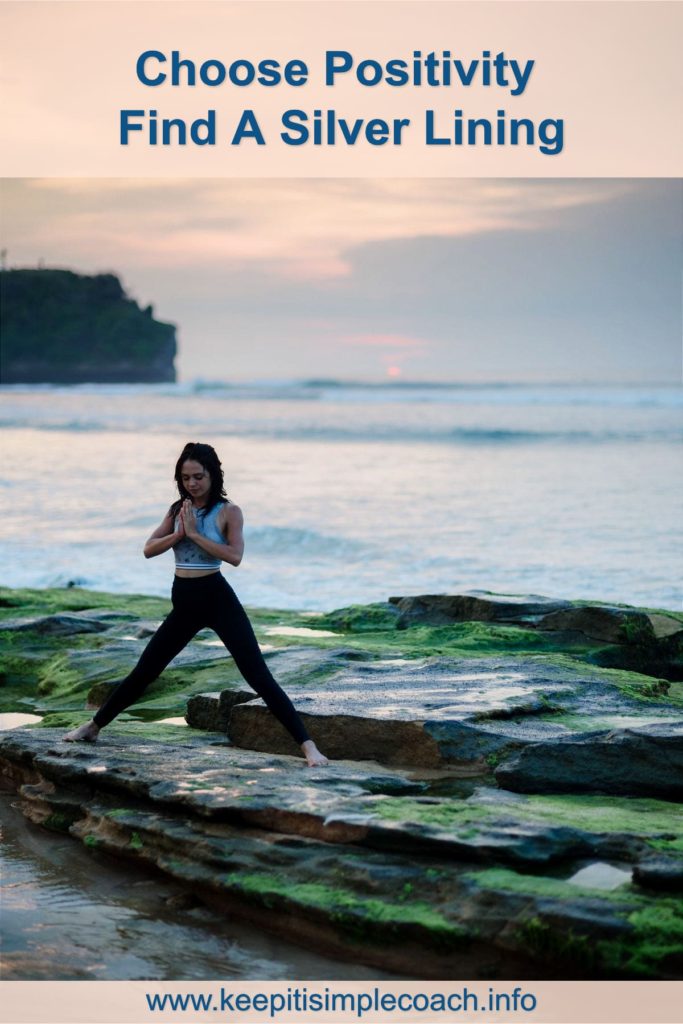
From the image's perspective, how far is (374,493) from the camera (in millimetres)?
29594

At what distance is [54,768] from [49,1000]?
234 centimetres

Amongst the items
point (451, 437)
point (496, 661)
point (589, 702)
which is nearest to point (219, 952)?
point (589, 702)

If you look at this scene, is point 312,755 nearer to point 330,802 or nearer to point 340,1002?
point 330,802

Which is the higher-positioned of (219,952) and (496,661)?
(496,661)

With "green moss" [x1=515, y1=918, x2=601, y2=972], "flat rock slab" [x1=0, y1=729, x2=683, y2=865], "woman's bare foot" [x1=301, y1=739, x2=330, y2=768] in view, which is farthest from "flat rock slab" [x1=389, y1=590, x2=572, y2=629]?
"green moss" [x1=515, y1=918, x2=601, y2=972]

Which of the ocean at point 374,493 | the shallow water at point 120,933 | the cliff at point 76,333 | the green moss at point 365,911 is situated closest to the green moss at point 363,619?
the ocean at point 374,493

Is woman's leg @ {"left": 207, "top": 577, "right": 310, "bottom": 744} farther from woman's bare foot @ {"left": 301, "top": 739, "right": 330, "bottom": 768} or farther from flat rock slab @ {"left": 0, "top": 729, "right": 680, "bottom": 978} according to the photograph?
flat rock slab @ {"left": 0, "top": 729, "right": 680, "bottom": 978}

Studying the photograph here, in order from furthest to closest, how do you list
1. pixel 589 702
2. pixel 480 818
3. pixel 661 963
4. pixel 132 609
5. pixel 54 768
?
pixel 132 609 < pixel 589 702 < pixel 54 768 < pixel 480 818 < pixel 661 963

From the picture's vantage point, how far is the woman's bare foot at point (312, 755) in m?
6.57

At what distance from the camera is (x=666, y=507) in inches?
976

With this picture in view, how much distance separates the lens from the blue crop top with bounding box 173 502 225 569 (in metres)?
6.80

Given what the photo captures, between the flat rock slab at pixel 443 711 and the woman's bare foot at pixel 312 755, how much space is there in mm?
245

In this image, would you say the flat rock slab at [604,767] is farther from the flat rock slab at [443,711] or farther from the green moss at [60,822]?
the green moss at [60,822]

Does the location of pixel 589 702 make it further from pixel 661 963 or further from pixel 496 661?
pixel 661 963
